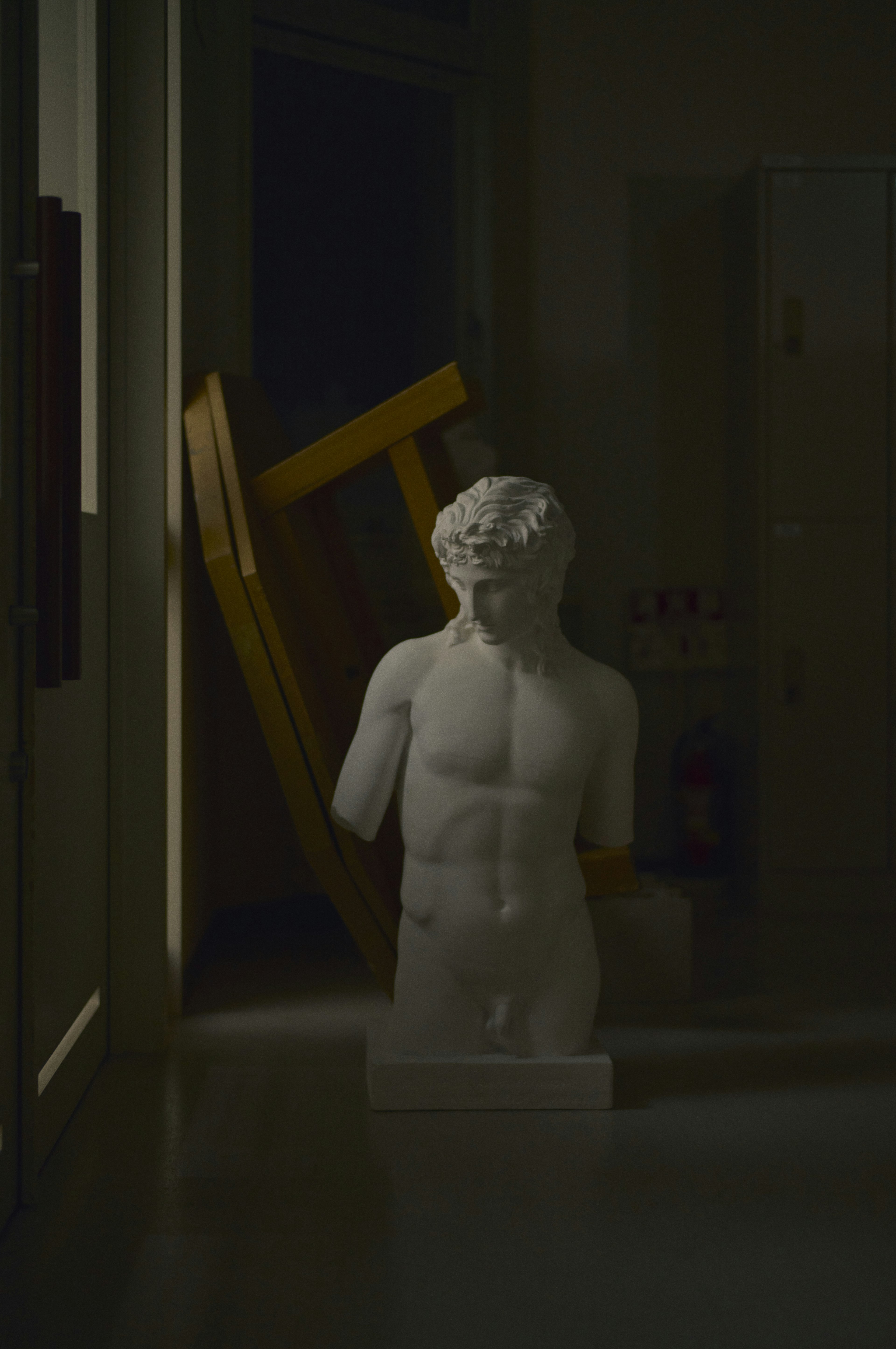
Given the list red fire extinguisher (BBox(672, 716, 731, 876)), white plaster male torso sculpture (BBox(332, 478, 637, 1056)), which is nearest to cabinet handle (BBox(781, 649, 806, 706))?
red fire extinguisher (BBox(672, 716, 731, 876))

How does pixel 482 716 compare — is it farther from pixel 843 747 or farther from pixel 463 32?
pixel 463 32

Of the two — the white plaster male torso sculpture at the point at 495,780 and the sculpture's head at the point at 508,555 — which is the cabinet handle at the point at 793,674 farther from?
the sculpture's head at the point at 508,555

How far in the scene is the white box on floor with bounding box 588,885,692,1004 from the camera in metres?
3.28

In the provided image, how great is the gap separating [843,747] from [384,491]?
6.27 feet

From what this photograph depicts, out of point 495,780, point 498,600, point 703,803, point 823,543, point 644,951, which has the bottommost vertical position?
point 644,951

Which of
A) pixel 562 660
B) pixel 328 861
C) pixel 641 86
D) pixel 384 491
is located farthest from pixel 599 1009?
pixel 641 86

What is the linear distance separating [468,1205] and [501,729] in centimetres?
86

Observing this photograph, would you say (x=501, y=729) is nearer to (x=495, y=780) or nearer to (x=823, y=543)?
(x=495, y=780)

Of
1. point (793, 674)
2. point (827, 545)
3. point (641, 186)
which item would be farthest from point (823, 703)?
point (641, 186)

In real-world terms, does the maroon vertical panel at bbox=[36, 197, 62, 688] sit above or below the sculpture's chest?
above

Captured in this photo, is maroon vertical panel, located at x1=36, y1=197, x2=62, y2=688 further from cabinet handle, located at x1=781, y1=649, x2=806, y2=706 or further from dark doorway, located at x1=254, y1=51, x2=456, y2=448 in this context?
cabinet handle, located at x1=781, y1=649, x2=806, y2=706

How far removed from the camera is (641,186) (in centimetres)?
480

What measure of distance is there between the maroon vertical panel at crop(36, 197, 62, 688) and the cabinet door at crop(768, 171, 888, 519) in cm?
299

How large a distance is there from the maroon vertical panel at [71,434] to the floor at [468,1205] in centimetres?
91
